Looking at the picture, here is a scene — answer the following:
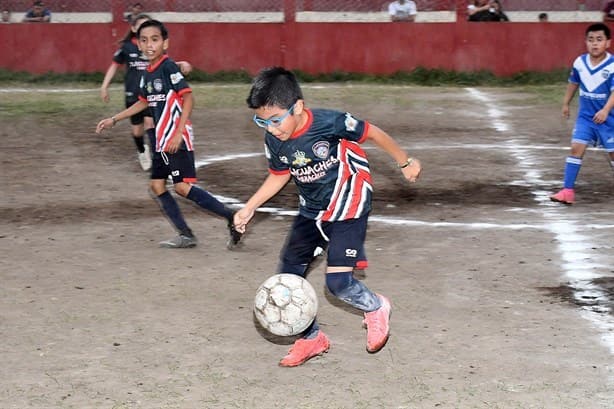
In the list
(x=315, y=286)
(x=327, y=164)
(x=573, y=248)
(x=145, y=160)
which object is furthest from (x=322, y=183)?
(x=145, y=160)

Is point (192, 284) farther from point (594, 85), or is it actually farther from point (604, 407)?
point (594, 85)

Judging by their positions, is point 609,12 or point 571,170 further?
point 609,12

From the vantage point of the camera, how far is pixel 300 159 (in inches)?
234

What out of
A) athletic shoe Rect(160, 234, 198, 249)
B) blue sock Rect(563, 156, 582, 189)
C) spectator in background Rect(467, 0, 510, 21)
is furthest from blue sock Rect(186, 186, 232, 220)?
spectator in background Rect(467, 0, 510, 21)

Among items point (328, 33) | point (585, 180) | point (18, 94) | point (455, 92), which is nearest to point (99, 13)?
point (18, 94)

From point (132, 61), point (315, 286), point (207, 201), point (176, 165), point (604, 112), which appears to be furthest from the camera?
point (132, 61)

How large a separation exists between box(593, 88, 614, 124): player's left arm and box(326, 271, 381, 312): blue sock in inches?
187

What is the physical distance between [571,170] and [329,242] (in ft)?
16.7

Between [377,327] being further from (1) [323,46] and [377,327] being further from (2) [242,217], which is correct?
(1) [323,46]

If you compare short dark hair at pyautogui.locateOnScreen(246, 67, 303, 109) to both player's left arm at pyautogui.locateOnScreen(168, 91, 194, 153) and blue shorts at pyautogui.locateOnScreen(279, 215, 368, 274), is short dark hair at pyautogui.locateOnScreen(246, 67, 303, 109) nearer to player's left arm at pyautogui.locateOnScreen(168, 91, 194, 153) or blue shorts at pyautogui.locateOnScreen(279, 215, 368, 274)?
blue shorts at pyautogui.locateOnScreen(279, 215, 368, 274)

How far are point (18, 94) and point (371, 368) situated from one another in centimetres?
1483

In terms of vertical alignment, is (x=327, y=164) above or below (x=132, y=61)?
below

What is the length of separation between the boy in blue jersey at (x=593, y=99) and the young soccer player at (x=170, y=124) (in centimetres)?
383

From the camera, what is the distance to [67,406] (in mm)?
5430
